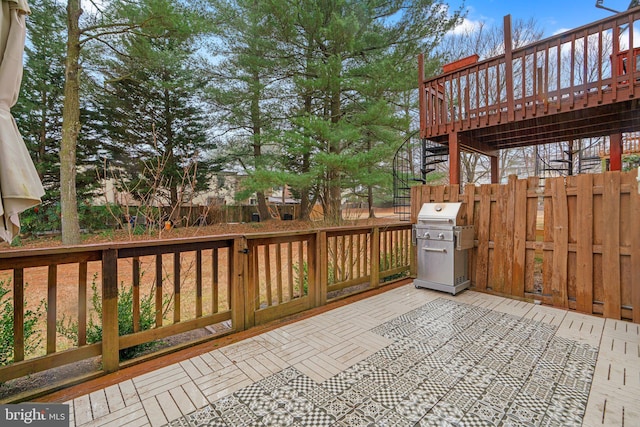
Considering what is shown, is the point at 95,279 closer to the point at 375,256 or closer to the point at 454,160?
the point at 375,256

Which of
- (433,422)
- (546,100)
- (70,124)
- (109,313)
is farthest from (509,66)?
(70,124)

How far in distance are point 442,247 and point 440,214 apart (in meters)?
0.47

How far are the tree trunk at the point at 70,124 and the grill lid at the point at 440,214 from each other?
889cm

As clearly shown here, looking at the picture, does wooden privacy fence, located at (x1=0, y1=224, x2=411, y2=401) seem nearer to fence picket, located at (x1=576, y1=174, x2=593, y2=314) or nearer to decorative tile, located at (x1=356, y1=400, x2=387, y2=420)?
decorative tile, located at (x1=356, y1=400, x2=387, y2=420)

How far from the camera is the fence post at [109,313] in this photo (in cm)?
213

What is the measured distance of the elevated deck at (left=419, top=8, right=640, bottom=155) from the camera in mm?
4180

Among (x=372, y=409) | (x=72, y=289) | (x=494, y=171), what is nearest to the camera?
(x=372, y=409)

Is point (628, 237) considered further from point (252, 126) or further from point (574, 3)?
point (252, 126)

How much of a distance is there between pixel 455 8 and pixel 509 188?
6442 mm

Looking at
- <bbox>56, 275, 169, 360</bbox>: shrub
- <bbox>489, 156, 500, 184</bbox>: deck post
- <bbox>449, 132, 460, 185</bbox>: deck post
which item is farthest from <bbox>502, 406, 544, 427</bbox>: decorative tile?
<bbox>489, 156, 500, 184</bbox>: deck post

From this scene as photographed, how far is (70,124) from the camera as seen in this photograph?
24.5 feet

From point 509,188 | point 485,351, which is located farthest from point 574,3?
point 485,351

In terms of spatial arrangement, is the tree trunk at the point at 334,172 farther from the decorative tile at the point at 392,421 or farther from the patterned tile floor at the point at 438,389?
the decorative tile at the point at 392,421

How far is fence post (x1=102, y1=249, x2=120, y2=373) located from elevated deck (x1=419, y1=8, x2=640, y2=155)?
5.76 m
